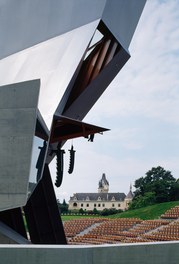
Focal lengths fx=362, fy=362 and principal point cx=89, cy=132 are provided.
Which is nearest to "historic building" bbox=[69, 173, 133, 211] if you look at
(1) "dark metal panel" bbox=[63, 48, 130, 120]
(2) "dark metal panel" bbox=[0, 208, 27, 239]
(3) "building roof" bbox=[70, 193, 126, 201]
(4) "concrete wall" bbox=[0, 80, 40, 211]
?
(3) "building roof" bbox=[70, 193, 126, 201]

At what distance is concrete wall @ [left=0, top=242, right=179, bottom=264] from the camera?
19.3 ft

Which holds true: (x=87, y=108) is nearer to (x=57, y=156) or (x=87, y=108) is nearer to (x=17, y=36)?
(x=57, y=156)

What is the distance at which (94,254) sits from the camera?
6.19m

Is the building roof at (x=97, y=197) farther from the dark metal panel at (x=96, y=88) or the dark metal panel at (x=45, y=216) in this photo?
the dark metal panel at (x=96, y=88)

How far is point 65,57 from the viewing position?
12633 mm

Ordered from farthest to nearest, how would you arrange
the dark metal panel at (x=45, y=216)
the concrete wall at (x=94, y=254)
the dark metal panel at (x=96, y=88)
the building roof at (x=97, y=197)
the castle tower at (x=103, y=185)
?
the castle tower at (x=103, y=185)
the building roof at (x=97, y=197)
the dark metal panel at (x=45, y=216)
the dark metal panel at (x=96, y=88)
the concrete wall at (x=94, y=254)

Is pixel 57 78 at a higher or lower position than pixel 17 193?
higher

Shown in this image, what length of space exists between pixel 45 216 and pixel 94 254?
10663mm

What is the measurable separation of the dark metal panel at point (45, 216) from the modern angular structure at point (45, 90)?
0.04 metres

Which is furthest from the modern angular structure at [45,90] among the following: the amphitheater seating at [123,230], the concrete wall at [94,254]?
the amphitheater seating at [123,230]

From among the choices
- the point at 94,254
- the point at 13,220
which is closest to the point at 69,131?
the point at 13,220

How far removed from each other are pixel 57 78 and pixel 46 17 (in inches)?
134

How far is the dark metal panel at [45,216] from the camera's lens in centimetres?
1633

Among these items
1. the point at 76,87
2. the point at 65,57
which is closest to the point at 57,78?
the point at 65,57
